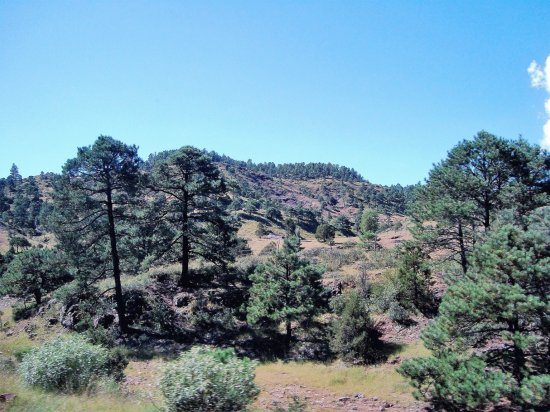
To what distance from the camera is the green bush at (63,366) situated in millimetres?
9562

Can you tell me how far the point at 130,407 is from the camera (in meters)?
8.42

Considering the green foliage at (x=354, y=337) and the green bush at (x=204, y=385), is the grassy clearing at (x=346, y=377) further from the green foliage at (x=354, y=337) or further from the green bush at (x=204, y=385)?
the green bush at (x=204, y=385)

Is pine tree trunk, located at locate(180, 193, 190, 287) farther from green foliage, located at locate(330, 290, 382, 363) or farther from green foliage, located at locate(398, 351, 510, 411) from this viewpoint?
green foliage, located at locate(398, 351, 510, 411)

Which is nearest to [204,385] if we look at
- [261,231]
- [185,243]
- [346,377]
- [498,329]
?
[498,329]

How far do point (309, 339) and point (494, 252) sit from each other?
40.7ft

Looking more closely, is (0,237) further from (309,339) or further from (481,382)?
(481,382)

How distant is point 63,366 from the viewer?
9711 mm

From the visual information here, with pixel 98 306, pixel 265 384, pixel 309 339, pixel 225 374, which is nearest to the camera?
pixel 225 374

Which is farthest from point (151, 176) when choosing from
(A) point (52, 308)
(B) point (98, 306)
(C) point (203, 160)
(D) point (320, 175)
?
(D) point (320, 175)

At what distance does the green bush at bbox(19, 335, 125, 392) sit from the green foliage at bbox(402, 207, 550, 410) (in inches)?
368

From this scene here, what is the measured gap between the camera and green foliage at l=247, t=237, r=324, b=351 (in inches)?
711

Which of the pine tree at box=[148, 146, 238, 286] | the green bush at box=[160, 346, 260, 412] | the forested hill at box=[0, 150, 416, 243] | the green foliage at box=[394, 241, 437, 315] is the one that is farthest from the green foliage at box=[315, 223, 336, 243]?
the green bush at box=[160, 346, 260, 412]

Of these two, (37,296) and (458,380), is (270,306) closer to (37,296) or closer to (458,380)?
(458,380)

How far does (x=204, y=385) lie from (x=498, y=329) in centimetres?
850
